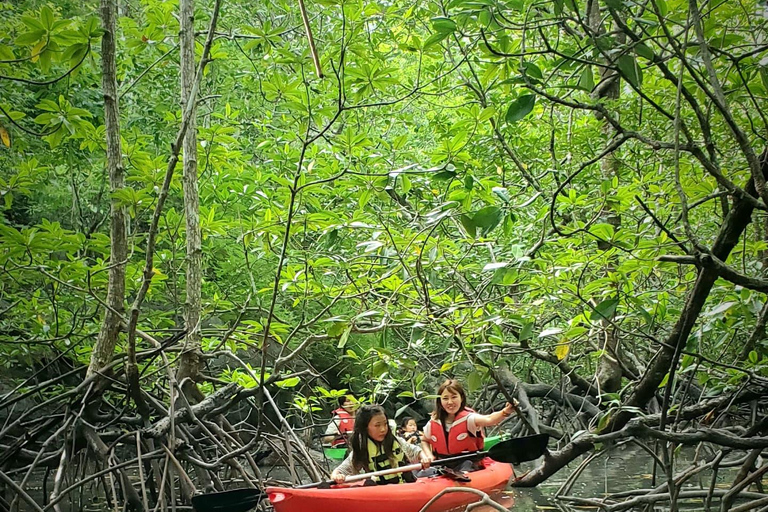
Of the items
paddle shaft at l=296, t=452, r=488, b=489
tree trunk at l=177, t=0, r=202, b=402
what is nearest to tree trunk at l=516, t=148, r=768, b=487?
paddle shaft at l=296, t=452, r=488, b=489

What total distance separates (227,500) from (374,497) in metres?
1.10

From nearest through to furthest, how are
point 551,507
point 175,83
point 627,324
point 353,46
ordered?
point 353,46 → point 627,324 → point 551,507 → point 175,83

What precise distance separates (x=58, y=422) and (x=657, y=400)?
6323 mm

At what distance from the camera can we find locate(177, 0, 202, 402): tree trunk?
147 inches

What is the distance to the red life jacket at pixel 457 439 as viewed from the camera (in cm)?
602

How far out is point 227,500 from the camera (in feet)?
12.3

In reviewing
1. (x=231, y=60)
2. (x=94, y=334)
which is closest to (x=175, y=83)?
(x=231, y=60)

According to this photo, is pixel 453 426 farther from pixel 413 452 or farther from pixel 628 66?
pixel 628 66

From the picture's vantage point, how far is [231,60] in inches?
273

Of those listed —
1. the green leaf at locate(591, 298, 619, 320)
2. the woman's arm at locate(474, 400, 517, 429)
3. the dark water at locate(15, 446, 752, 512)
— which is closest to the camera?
the green leaf at locate(591, 298, 619, 320)

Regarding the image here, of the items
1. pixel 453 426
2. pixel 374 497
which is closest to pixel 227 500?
pixel 374 497

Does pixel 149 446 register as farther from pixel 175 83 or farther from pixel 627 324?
pixel 175 83

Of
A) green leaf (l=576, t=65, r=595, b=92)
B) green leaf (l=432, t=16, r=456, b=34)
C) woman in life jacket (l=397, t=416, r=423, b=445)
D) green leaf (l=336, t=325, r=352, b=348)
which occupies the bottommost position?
woman in life jacket (l=397, t=416, r=423, b=445)

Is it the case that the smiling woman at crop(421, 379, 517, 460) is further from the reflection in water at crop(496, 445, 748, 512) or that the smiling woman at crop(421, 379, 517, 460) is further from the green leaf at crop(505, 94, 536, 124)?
the green leaf at crop(505, 94, 536, 124)
